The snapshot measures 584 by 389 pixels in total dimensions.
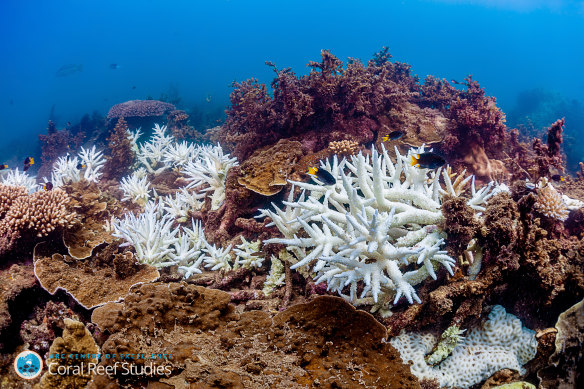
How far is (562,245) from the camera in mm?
3064

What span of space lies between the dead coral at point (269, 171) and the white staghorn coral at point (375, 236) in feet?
3.47

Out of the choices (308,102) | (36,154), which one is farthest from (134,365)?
(36,154)

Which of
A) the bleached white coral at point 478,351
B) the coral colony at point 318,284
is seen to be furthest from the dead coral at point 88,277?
the bleached white coral at point 478,351

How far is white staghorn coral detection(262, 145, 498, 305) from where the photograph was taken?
7.56 feet

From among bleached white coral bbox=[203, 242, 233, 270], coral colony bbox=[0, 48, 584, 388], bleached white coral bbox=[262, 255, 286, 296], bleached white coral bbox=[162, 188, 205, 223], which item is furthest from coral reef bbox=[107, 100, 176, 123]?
bleached white coral bbox=[262, 255, 286, 296]

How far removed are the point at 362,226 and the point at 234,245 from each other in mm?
2424

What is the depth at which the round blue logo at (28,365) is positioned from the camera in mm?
2740

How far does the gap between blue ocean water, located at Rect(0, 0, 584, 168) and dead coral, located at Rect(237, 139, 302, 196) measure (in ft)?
204

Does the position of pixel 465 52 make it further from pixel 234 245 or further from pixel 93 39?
pixel 93 39

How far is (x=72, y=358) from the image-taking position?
7.76 feet

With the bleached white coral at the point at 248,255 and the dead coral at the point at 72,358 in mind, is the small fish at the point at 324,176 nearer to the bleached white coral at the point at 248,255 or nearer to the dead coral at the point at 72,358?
the bleached white coral at the point at 248,255

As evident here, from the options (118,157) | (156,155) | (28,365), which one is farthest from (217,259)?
(118,157)

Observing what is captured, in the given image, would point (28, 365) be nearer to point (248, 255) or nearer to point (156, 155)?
point (248, 255)

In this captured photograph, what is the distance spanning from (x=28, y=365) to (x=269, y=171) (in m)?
3.67
